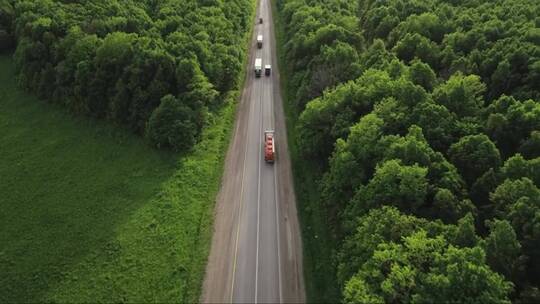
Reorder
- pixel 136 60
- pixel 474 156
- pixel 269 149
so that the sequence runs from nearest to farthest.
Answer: pixel 474 156 < pixel 269 149 < pixel 136 60

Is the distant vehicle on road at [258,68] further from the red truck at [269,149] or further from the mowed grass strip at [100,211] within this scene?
the red truck at [269,149]

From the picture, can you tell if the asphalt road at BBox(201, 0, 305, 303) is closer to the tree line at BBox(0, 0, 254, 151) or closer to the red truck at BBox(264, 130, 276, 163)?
the red truck at BBox(264, 130, 276, 163)

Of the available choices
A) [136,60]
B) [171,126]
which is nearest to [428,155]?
[171,126]

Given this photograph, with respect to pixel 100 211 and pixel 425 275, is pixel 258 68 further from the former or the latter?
pixel 425 275

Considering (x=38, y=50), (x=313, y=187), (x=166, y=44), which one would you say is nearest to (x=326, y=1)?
(x=166, y=44)

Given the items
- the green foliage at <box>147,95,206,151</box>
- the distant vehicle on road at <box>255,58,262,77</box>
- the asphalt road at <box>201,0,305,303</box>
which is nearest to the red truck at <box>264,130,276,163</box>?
the asphalt road at <box>201,0,305,303</box>

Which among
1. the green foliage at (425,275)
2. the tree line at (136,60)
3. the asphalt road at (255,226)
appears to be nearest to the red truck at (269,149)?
the asphalt road at (255,226)
